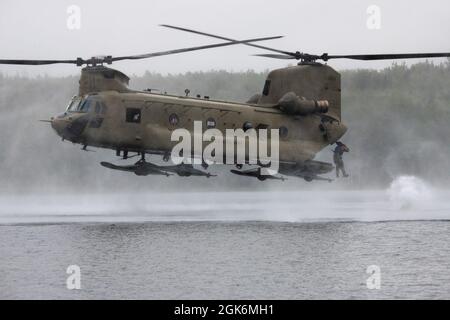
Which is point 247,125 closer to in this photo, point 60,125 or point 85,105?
point 85,105

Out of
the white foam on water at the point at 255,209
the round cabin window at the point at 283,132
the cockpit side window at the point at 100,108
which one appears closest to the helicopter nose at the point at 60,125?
the cockpit side window at the point at 100,108

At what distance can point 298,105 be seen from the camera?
39.3 metres

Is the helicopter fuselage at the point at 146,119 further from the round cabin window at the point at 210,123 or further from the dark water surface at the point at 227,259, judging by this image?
the dark water surface at the point at 227,259

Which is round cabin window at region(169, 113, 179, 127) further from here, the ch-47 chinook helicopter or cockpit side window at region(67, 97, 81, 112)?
cockpit side window at region(67, 97, 81, 112)

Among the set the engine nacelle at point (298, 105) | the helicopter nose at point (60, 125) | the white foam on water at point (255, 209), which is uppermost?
the engine nacelle at point (298, 105)

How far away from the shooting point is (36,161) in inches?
2997

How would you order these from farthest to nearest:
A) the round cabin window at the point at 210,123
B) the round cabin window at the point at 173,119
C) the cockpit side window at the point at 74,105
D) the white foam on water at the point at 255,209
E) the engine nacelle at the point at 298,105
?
the white foam on water at the point at 255,209 < the engine nacelle at the point at 298,105 < the round cabin window at the point at 210,123 < the round cabin window at the point at 173,119 < the cockpit side window at the point at 74,105

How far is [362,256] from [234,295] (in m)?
6.57

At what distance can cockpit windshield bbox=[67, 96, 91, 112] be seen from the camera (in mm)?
36594

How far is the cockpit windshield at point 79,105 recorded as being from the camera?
120ft

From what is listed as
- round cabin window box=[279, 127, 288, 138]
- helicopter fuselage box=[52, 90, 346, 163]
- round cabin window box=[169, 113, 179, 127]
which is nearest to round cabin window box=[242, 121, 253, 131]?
helicopter fuselage box=[52, 90, 346, 163]

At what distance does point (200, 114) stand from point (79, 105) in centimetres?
396

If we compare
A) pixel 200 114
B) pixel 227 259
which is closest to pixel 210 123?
pixel 200 114

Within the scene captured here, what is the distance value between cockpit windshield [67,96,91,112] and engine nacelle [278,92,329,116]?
22.7 ft
